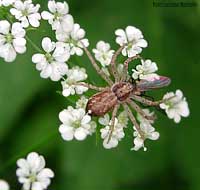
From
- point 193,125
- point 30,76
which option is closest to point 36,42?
point 30,76

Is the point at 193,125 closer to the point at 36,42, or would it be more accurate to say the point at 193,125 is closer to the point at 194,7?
the point at 194,7

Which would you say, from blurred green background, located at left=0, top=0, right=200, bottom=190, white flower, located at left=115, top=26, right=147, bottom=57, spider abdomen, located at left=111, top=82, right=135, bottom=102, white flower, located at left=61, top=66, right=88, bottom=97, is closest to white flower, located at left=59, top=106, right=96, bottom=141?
white flower, located at left=61, top=66, right=88, bottom=97

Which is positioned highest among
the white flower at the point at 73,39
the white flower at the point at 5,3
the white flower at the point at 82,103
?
the white flower at the point at 5,3

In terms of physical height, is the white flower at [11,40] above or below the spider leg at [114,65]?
above

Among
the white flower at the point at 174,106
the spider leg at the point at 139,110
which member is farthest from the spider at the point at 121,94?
the white flower at the point at 174,106

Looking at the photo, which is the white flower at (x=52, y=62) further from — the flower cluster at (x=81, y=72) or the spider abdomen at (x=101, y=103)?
the spider abdomen at (x=101, y=103)

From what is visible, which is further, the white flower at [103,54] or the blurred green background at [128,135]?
the blurred green background at [128,135]

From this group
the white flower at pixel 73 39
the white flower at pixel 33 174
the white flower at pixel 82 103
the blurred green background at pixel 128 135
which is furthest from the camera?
the blurred green background at pixel 128 135

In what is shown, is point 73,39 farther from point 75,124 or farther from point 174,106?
point 174,106
